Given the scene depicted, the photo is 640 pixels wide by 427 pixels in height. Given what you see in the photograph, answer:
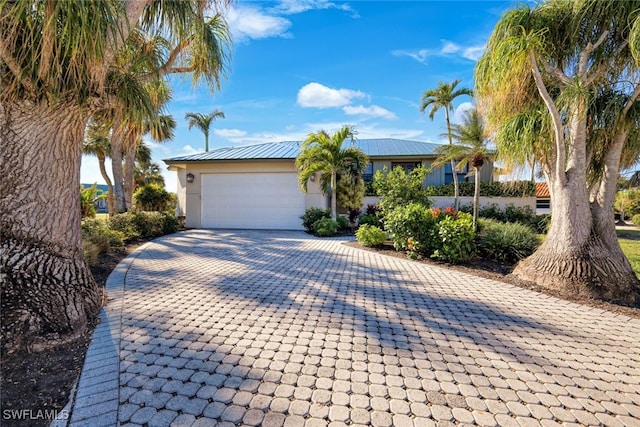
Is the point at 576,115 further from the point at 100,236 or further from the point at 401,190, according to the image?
the point at 100,236

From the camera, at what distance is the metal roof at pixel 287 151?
50.1 ft

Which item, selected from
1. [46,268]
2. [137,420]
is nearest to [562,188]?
[137,420]

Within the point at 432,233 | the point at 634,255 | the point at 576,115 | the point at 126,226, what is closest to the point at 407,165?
the point at 634,255

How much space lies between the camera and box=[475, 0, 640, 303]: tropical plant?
16.6 feet

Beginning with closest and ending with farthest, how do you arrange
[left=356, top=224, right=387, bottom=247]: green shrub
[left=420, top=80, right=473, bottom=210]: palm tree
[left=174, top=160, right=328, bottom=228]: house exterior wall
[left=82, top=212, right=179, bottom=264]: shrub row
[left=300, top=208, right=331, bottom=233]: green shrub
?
[left=82, top=212, right=179, bottom=264]: shrub row
[left=356, top=224, right=387, bottom=247]: green shrub
[left=300, top=208, right=331, bottom=233]: green shrub
[left=174, top=160, right=328, bottom=228]: house exterior wall
[left=420, top=80, right=473, bottom=210]: palm tree

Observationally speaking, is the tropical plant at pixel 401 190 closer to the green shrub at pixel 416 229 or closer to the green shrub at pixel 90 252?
the green shrub at pixel 416 229

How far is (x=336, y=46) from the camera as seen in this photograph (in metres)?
9.23

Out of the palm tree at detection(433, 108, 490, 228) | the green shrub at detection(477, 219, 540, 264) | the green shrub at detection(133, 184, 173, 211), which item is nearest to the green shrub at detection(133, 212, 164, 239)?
the green shrub at detection(133, 184, 173, 211)

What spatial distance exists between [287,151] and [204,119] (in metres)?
16.3

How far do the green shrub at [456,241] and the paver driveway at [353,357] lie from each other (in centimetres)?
160

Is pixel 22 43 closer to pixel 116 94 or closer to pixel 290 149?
pixel 116 94

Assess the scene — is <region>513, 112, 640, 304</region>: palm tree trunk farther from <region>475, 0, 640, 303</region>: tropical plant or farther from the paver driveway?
the paver driveway

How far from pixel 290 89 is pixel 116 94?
378 inches

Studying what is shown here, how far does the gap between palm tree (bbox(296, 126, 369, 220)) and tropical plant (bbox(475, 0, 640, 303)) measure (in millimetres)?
7358
